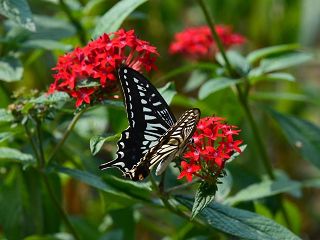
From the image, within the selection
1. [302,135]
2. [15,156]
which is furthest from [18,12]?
[302,135]

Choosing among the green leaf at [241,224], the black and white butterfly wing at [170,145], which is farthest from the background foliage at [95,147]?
the black and white butterfly wing at [170,145]

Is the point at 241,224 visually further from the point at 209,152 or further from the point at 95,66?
the point at 95,66

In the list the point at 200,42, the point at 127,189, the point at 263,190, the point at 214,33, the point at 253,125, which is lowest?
the point at 263,190

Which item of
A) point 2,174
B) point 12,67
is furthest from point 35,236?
point 12,67

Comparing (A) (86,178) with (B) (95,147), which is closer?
(B) (95,147)

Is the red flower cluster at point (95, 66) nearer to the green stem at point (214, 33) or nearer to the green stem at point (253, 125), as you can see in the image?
the green stem at point (214, 33)

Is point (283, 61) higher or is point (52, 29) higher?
point (52, 29)
